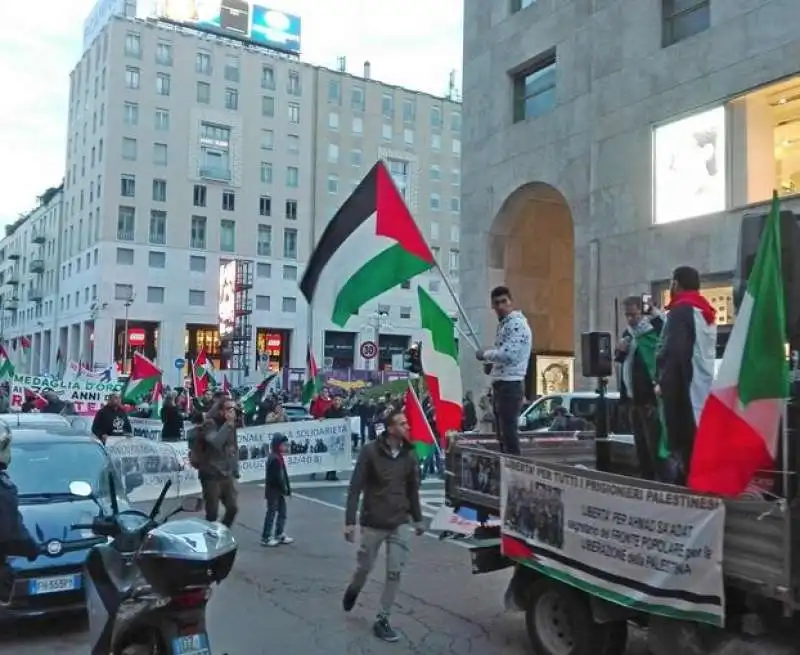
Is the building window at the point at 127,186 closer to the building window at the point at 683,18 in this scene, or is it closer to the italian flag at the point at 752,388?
the building window at the point at 683,18

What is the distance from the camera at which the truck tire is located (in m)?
5.74

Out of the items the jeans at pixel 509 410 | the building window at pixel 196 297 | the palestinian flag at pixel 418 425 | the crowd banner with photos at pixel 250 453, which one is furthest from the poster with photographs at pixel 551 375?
the building window at pixel 196 297

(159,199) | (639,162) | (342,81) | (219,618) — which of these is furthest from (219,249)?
(219,618)

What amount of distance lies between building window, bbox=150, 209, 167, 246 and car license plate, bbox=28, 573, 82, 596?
2639 inches

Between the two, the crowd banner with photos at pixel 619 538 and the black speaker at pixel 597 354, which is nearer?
the crowd banner with photos at pixel 619 538

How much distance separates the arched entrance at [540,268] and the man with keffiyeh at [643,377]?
18708mm

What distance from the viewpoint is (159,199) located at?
7156 cm

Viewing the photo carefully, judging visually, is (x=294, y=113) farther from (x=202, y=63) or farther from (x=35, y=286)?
(x=35, y=286)

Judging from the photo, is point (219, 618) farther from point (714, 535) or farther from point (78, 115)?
point (78, 115)

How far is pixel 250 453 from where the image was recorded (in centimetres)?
1748

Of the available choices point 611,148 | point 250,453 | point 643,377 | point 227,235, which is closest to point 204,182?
point 227,235

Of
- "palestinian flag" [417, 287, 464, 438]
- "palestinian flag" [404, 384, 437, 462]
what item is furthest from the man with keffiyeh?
"palestinian flag" [404, 384, 437, 462]

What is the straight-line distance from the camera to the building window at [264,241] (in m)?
75.2

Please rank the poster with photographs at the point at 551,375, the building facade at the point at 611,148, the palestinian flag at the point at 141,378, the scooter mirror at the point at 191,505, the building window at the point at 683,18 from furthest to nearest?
the poster with photographs at the point at 551,375
the palestinian flag at the point at 141,378
the building window at the point at 683,18
the building facade at the point at 611,148
the scooter mirror at the point at 191,505
